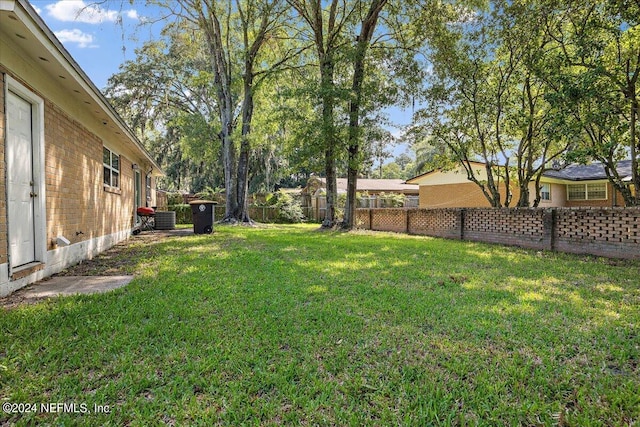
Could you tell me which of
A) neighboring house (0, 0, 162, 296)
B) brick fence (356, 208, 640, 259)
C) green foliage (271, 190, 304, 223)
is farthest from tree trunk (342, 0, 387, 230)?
green foliage (271, 190, 304, 223)

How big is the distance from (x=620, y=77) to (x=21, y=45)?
11.0 m

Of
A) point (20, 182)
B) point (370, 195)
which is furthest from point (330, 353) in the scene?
point (370, 195)

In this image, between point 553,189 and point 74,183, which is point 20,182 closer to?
point 74,183

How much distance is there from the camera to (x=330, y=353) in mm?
2555

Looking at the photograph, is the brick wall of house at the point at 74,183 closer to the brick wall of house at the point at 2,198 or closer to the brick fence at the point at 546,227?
the brick wall of house at the point at 2,198

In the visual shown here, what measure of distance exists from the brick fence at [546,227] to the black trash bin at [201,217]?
7.50 metres

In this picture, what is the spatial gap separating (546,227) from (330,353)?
26.3 feet

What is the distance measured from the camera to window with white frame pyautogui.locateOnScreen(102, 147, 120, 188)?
7956 mm

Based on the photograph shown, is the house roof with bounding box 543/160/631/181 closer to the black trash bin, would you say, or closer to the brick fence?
the brick fence

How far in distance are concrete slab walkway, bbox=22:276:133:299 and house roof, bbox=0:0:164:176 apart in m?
2.86

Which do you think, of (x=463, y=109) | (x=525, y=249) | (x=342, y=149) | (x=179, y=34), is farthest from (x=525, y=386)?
(x=179, y=34)

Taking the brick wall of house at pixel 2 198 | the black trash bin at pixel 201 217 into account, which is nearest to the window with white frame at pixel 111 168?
the black trash bin at pixel 201 217

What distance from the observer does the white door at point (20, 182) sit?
3975mm

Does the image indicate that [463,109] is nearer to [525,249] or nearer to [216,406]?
[525,249]
